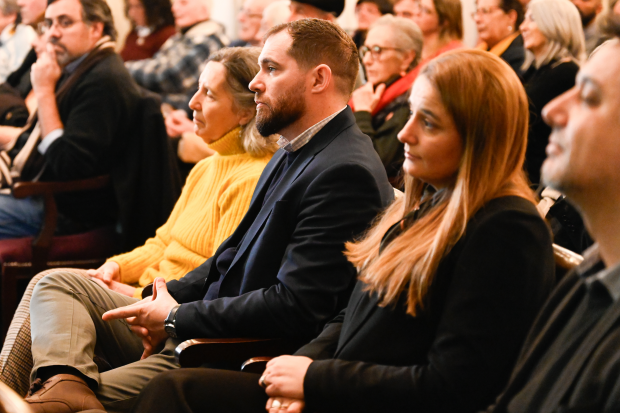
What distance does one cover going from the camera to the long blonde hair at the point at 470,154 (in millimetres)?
1188

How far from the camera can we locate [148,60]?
14.8ft

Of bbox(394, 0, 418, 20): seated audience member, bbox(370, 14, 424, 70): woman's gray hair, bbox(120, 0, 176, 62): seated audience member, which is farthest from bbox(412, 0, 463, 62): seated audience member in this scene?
bbox(120, 0, 176, 62): seated audience member

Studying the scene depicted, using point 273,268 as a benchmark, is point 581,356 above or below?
above

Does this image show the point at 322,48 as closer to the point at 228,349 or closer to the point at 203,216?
the point at 203,216

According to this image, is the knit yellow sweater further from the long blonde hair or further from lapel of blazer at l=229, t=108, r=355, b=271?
the long blonde hair

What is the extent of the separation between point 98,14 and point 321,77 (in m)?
1.85

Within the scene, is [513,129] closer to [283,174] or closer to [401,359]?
[401,359]

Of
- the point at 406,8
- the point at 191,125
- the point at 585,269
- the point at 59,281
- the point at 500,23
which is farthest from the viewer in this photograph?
the point at 406,8

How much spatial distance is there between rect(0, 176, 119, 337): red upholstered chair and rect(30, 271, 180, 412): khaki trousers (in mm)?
996

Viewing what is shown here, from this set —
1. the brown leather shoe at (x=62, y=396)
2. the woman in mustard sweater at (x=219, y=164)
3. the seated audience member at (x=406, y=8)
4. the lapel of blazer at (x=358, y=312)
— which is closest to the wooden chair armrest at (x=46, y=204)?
the woman in mustard sweater at (x=219, y=164)

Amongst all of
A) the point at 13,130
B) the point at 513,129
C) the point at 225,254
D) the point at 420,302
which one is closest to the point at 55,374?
the point at 225,254

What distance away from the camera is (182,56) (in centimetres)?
430

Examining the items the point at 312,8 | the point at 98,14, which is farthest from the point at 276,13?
the point at 98,14

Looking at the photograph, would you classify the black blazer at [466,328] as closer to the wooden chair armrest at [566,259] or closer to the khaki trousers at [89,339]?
the wooden chair armrest at [566,259]
